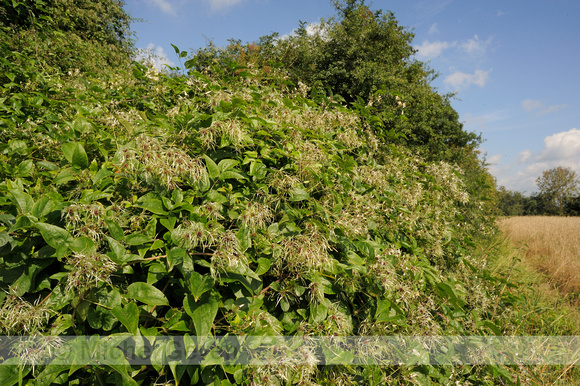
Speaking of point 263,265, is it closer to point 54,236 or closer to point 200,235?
point 200,235

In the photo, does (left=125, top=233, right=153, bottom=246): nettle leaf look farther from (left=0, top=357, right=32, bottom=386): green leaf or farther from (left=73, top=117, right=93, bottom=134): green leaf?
(left=73, top=117, right=93, bottom=134): green leaf

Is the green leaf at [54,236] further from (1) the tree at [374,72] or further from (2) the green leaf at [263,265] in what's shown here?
(1) the tree at [374,72]

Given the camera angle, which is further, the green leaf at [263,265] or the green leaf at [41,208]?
the green leaf at [263,265]

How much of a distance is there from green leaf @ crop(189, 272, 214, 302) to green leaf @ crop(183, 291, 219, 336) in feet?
0.13

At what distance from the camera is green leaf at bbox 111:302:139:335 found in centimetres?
105

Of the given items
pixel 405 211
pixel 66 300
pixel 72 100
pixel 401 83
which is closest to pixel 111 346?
pixel 66 300

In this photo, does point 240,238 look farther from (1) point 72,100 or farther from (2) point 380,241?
(1) point 72,100

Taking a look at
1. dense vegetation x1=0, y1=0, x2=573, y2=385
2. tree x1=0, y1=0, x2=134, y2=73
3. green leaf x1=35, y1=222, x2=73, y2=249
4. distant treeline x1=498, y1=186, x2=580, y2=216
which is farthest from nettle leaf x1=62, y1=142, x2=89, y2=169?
distant treeline x1=498, y1=186, x2=580, y2=216

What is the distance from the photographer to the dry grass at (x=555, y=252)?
20.9ft

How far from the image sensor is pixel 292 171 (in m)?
1.81

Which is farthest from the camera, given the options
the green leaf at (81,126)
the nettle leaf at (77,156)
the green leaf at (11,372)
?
the green leaf at (81,126)

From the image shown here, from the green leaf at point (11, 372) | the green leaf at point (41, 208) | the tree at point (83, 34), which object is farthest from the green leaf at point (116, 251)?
the tree at point (83, 34)

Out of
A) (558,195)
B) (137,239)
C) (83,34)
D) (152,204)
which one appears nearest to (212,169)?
(152,204)

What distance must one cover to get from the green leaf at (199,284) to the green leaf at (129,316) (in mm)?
202
